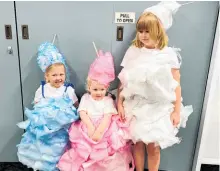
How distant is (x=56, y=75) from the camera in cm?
183

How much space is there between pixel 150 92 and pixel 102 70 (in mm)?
313

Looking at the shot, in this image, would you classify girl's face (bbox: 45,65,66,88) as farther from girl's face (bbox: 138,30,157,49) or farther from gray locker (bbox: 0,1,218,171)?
girl's face (bbox: 138,30,157,49)

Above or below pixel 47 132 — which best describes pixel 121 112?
above

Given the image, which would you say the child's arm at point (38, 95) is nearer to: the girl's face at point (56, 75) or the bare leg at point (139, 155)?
the girl's face at point (56, 75)

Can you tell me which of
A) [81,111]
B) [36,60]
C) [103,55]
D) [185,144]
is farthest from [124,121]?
[36,60]

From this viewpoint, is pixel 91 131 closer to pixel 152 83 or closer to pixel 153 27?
pixel 152 83

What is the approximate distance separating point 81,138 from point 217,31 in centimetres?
106

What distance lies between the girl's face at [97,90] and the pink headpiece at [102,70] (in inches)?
1.0

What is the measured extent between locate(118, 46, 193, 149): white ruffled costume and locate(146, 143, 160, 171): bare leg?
16cm

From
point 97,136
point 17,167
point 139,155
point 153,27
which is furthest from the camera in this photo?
point 17,167

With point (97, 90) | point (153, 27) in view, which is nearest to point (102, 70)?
point (97, 90)

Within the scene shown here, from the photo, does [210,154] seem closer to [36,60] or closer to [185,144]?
[185,144]

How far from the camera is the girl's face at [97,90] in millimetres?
1802

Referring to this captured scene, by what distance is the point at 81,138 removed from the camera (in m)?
1.81
